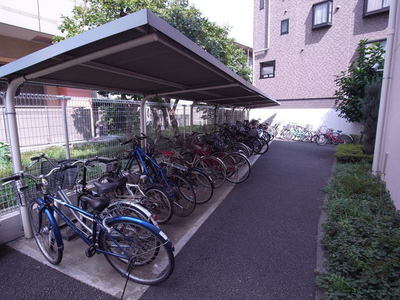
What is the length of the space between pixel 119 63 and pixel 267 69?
1537cm

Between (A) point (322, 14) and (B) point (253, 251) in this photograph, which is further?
(A) point (322, 14)

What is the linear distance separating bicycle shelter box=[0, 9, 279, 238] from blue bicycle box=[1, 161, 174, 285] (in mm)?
716

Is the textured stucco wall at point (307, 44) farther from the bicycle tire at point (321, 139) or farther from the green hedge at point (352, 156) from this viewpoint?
the green hedge at point (352, 156)

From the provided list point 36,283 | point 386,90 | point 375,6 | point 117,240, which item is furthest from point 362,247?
point 375,6

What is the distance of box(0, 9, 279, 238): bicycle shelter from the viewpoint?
168 cm

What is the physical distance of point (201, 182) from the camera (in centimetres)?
402

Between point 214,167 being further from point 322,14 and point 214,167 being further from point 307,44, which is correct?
point 322,14

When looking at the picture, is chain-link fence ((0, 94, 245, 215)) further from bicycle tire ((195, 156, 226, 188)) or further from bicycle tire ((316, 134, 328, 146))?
bicycle tire ((316, 134, 328, 146))

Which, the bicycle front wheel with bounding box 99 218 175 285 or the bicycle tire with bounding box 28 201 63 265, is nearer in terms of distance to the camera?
the bicycle front wheel with bounding box 99 218 175 285

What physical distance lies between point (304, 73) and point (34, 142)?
48.2ft

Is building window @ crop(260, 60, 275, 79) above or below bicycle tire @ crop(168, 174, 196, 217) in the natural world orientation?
above

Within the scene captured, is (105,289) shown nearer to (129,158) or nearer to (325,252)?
(129,158)

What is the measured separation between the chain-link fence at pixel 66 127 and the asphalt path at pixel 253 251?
7.60ft

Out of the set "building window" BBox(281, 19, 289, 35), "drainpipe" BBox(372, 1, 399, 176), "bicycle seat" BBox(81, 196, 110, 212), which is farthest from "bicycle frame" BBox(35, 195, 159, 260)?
"building window" BBox(281, 19, 289, 35)
